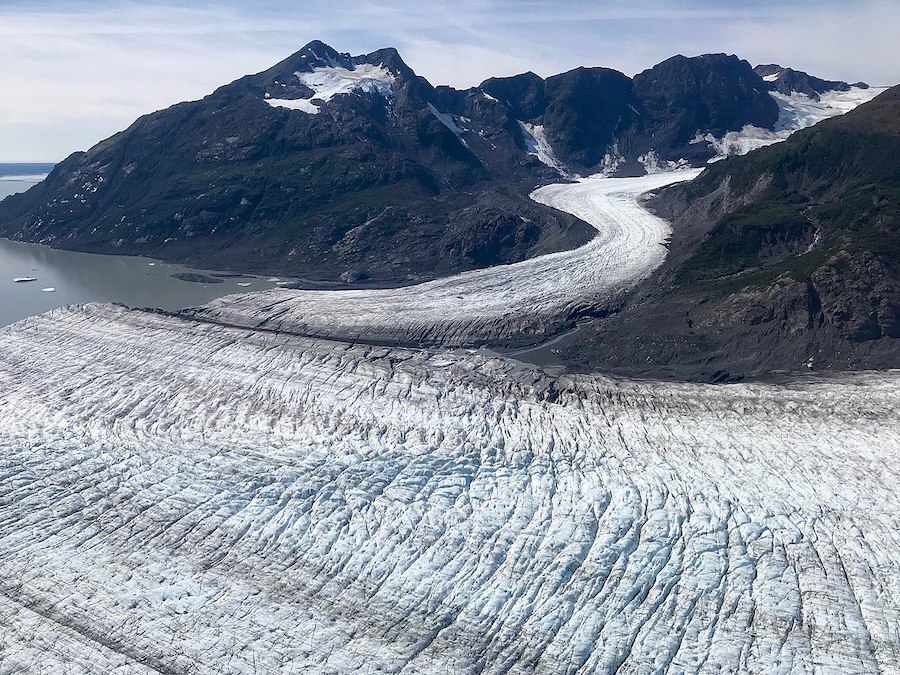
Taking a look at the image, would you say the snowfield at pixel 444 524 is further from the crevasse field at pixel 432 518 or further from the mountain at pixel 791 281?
the mountain at pixel 791 281

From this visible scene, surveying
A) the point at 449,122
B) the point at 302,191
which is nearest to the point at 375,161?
the point at 302,191

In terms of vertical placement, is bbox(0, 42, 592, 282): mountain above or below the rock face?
below

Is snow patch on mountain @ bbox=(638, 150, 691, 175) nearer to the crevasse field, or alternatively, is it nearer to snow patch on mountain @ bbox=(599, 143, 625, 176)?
snow patch on mountain @ bbox=(599, 143, 625, 176)

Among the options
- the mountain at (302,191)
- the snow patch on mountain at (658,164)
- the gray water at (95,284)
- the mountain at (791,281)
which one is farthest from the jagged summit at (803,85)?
the gray water at (95,284)

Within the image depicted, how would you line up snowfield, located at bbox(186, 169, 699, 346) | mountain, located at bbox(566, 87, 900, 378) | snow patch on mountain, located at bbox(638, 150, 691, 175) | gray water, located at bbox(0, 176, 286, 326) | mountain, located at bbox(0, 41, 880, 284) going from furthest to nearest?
snow patch on mountain, located at bbox(638, 150, 691, 175) → mountain, located at bbox(0, 41, 880, 284) → gray water, located at bbox(0, 176, 286, 326) → snowfield, located at bbox(186, 169, 699, 346) → mountain, located at bbox(566, 87, 900, 378)

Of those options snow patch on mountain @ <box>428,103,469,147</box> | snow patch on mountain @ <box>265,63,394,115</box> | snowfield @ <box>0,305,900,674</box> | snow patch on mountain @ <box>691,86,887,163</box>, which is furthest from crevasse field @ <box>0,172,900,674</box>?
snow patch on mountain @ <box>691,86,887,163</box>

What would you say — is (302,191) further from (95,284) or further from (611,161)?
(611,161)
